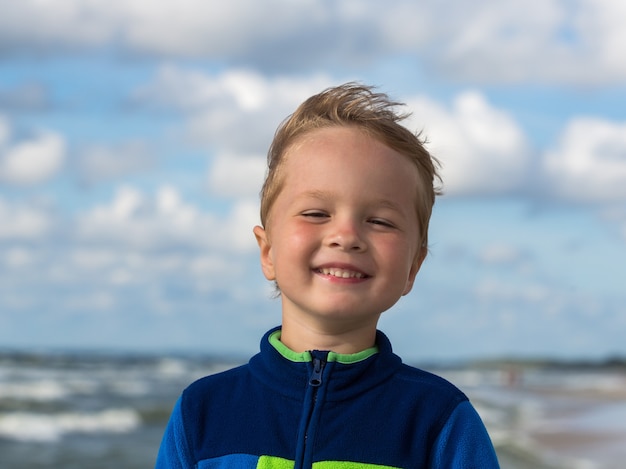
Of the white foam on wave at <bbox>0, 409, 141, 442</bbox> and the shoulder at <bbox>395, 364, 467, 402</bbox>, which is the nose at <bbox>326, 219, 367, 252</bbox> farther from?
the white foam on wave at <bbox>0, 409, 141, 442</bbox>

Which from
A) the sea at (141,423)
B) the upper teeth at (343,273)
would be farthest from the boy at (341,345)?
the sea at (141,423)

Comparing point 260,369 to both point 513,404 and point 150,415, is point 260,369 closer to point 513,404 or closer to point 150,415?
point 150,415

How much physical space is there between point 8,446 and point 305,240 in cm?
1303

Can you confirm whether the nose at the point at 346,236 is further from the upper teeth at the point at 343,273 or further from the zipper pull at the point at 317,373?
the zipper pull at the point at 317,373

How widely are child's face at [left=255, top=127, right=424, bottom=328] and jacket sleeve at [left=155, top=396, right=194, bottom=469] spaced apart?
0.42 m

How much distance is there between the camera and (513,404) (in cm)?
2075

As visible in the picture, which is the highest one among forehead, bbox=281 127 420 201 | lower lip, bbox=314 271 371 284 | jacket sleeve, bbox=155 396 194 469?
forehead, bbox=281 127 420 201

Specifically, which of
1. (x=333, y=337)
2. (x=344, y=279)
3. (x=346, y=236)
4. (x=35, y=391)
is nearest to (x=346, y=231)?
(x=346, y=236)

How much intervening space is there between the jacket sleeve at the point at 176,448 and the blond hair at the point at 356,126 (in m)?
0.57

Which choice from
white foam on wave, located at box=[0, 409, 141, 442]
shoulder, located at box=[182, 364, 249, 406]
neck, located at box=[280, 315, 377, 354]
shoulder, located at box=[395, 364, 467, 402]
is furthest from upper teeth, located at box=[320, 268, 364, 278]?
white foam on wave, located at box=[0, 409, 141, 442]

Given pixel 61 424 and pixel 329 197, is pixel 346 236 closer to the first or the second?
pixel 329 197

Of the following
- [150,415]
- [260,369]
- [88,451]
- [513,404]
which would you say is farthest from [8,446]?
[260,369]

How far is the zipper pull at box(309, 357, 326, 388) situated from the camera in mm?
2299

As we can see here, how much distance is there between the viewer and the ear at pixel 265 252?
2.49 m
